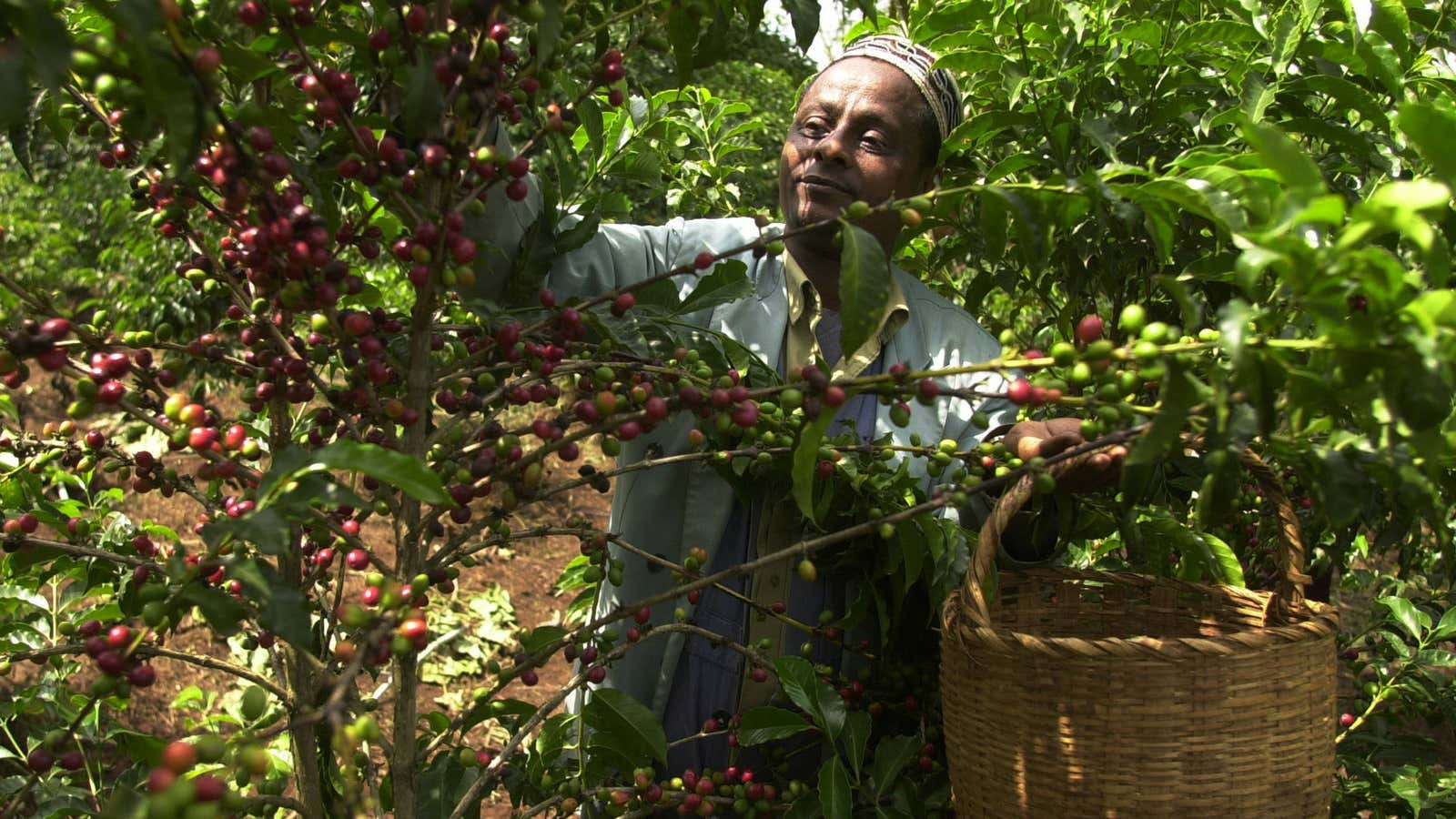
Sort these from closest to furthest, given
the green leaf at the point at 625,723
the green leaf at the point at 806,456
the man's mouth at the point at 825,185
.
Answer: the green leaf at the point at 806,456
the green leaf at the point at 625,723
the man's mouth at the point at 825,185

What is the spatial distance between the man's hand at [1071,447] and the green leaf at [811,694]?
0.42m

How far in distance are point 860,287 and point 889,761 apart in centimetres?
87

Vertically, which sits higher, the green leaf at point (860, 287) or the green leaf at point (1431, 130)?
the green leaf at point (1431, 130)

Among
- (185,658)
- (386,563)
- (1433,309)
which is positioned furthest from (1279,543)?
(386,563)

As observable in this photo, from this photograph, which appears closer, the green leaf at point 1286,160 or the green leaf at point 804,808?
the green leaf at point 1286,160

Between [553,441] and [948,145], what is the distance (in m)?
1.09

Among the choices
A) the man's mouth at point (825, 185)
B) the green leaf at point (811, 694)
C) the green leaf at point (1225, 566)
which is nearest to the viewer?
the green leaf at point (811, 694)

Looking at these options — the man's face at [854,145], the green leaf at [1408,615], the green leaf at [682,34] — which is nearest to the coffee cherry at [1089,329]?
the green leaf at [682,34]

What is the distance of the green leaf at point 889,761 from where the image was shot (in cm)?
159

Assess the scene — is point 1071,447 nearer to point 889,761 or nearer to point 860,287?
point 860,287

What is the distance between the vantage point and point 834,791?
1.43 m

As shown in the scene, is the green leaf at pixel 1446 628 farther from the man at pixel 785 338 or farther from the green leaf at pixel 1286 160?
the green leaf at pixel 1286 160

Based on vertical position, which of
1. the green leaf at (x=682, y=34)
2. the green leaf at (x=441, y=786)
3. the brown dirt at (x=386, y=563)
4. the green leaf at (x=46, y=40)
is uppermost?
the green leaf at (x=682, y=34)

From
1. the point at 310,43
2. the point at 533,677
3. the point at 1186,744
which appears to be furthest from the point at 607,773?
the point at 310,43
